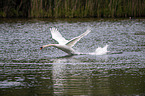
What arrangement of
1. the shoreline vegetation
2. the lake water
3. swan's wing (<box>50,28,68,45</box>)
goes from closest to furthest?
the lake water → swan's wing (<box>50,28,68,45</box>) → the shoreline vegetation

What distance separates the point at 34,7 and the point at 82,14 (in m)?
4.12

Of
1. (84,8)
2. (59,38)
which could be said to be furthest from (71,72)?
(84,8)

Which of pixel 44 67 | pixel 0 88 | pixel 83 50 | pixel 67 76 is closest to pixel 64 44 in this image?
pixel 83 50

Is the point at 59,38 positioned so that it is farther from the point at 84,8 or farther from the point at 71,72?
the point at 84,8

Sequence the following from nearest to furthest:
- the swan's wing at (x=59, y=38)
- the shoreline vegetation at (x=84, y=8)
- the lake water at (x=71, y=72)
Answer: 1. the lake water at (x=71, y=72)
2. the swan's wing at (x=59, y=38)
3. the shoreline vegetation at (x=84, y=8)

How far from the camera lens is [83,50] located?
13555 mm

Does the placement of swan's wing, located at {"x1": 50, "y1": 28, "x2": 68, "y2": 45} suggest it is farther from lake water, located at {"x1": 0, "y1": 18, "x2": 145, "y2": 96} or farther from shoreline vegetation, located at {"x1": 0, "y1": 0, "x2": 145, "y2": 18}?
shoreline vegetation, located at {"x1": 0, "y1": 0, "x2": 145, "y2": 18}

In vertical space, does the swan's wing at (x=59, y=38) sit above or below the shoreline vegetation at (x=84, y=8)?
above

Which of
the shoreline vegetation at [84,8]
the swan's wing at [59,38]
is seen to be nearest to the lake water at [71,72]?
the swan's wing at [59,38]

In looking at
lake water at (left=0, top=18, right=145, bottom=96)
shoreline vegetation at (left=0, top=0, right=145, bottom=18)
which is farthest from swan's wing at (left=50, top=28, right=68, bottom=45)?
shoreline vegetation at (left=0, top=0, right=145, bottom=18)

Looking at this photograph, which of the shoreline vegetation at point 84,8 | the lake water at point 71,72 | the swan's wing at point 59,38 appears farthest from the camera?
the shoreline vegetation at point 84,8

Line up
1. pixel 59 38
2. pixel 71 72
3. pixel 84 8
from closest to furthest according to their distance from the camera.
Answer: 1. pixel 71 72
2. pixel 59 38
3. pixel 84 8

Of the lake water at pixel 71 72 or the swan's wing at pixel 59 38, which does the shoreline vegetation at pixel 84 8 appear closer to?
the lake water at pixel 71 72

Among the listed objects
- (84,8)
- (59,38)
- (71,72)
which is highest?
(59,38)
